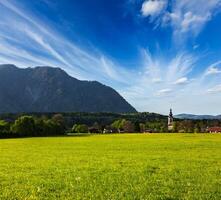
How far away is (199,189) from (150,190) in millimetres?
2323

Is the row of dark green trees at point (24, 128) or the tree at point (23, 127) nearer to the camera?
the row of dark green trees at point (24, 128)

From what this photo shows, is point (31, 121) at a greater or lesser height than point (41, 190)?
greater

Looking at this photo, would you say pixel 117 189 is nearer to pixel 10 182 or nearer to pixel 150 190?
pixel 150 190

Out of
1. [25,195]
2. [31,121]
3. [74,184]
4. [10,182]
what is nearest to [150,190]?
[74,184]

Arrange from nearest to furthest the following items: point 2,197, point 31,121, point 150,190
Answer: point 2,197 → point 150,190 → point 31,121

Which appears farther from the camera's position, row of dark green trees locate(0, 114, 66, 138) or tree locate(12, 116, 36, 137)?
tree locate(12, 116, 36, 137)

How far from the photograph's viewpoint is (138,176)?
70.6ft

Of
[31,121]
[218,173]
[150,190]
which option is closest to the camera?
A: [150,190]

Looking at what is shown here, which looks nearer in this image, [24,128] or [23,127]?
[23,127]

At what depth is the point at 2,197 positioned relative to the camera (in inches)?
595

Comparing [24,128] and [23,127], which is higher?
[23,127]

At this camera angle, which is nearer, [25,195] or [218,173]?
[25,195]

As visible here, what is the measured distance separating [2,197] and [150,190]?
649cm

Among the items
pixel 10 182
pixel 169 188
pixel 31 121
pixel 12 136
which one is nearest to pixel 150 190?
pixel 169 188
